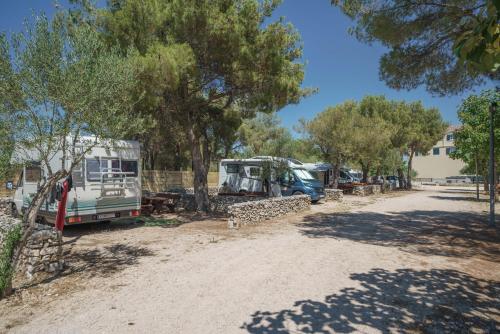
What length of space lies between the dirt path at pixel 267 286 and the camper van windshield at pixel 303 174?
28.7 feet

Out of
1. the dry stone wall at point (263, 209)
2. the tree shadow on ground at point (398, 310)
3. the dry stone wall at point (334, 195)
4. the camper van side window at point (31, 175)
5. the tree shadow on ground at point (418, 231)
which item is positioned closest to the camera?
the tree shadow on ground at point (398, 310)

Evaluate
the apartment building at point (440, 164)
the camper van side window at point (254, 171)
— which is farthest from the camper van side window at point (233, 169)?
the apartment building at point (440, 164)

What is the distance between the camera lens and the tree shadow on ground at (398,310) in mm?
3631

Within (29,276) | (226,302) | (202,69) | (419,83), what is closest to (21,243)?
(29,276)

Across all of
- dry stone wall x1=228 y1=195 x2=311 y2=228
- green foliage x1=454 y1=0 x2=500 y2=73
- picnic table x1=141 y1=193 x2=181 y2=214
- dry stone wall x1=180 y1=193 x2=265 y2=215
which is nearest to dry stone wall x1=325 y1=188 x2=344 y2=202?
dry stone wall x1=228 y1=195 x2=311 y2=228

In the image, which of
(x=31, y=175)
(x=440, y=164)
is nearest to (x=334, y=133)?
(x=31, y=175)

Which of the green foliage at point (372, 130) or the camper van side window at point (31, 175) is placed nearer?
the camper van side window at point (31, 175)

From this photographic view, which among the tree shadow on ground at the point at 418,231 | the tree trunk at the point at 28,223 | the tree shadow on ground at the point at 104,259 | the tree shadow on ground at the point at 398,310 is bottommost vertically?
the tree shadow on ground at the point at 418,231

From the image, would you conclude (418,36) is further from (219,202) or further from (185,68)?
(219,202)

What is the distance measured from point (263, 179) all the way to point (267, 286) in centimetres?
1215

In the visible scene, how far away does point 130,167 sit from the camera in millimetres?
10055

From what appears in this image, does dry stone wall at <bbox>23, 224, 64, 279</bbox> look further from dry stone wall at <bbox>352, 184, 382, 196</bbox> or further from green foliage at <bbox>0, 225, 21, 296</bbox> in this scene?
dry stone wall at <bbox>352, 184, 382, 196</bbox>

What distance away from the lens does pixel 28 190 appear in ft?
32.1

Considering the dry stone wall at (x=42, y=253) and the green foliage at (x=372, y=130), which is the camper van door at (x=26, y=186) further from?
the green foliage at (x=372, y=130)
